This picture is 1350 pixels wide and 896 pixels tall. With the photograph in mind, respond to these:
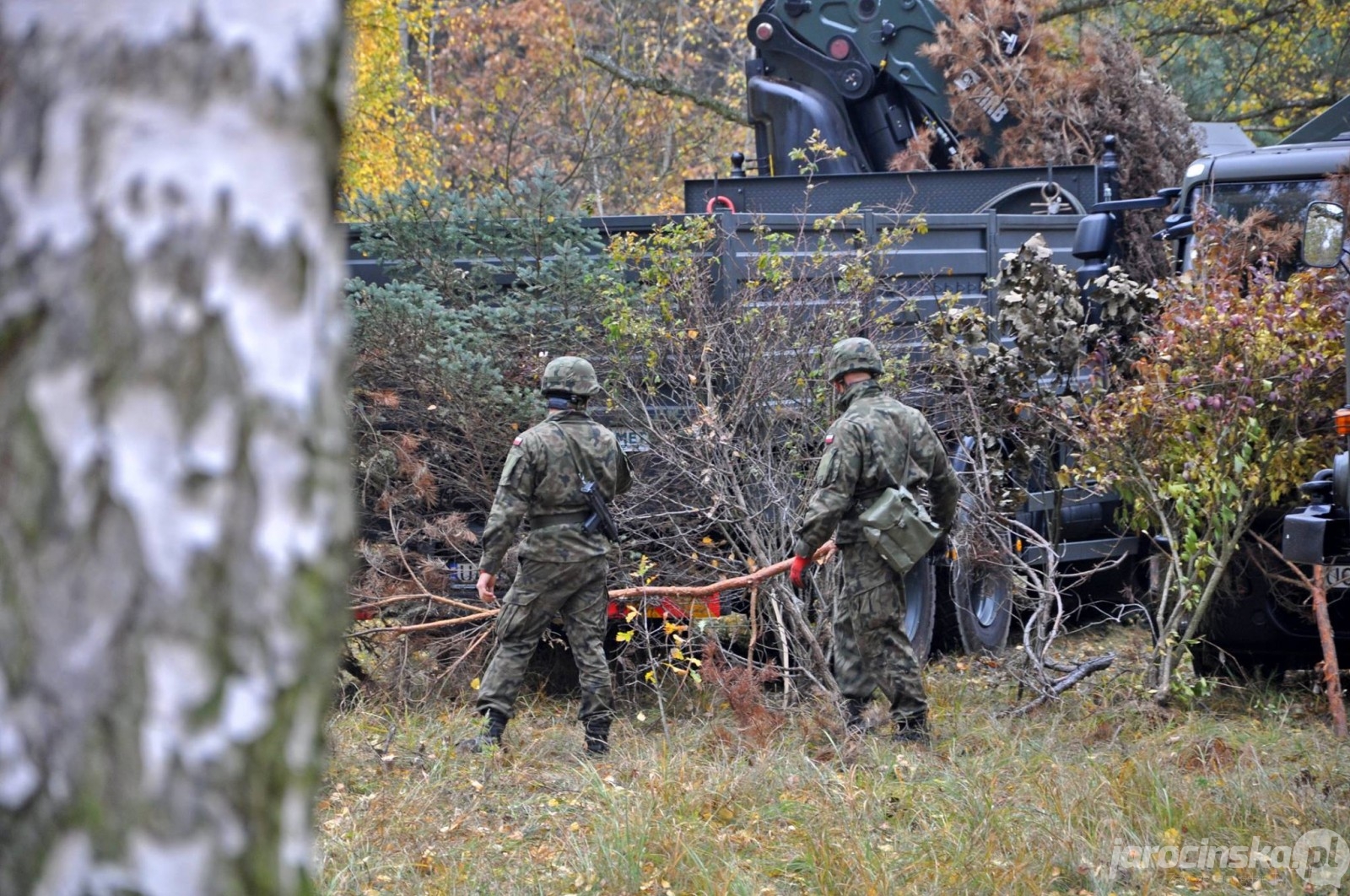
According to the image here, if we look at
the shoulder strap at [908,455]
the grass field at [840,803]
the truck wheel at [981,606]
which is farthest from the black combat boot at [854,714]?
the truck wheel at [981,606]

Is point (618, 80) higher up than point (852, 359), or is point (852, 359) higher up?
point (618, 80)

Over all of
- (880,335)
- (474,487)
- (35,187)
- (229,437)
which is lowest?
(474,487)

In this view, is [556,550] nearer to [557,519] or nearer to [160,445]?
[557,519]

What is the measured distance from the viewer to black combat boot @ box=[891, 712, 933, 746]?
6.34 meters

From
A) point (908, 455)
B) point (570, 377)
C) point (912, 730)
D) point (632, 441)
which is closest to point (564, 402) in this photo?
point (570, 377)

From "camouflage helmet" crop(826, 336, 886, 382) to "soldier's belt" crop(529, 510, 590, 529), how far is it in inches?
49.5

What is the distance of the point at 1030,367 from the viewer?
7.71m

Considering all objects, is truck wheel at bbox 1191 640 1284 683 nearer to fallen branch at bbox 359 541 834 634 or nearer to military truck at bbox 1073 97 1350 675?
military truck at bbox 1073 97 1350 675

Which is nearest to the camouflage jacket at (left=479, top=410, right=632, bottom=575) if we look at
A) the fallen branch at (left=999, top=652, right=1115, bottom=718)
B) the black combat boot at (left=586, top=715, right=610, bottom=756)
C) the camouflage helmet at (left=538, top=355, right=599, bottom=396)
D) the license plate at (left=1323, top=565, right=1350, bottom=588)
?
the camouflage helmet at (left=538, top=355, right=599, bottom=396)

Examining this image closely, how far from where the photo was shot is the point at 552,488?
21.5 ft

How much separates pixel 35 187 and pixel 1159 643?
251 inches

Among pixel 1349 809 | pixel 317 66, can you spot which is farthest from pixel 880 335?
pixel 317 66

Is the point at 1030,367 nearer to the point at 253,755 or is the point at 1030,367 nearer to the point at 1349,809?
the point at 1349,809

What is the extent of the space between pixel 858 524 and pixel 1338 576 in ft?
6.83
